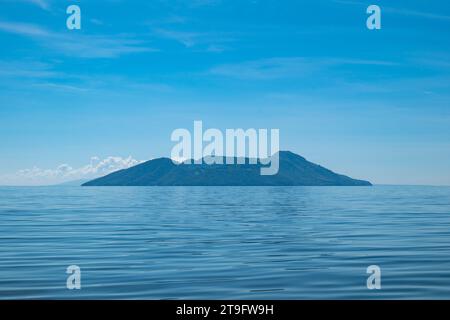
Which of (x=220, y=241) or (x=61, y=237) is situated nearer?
(x=220, y=241)

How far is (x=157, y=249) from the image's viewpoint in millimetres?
31047

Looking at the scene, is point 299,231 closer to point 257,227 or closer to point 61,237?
point 257,227

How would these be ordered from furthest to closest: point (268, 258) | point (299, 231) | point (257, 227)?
point (257, 227) < point (299, 231) < point (268, 258)

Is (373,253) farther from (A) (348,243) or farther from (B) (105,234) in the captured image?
(B) (105,234)

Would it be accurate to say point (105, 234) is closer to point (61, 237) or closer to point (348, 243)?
point (61, 237)

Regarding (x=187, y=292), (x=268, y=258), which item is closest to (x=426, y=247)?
(x=268, y=258)

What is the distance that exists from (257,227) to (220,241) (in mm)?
10808

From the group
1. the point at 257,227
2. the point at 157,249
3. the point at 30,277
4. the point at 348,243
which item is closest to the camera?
the point at 30,277

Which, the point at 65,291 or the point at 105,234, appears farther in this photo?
the point at 105,234
